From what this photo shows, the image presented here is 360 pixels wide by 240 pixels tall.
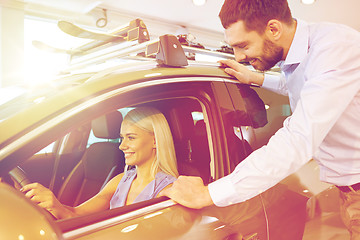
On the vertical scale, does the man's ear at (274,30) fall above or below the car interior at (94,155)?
above

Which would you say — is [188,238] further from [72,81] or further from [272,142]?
[72,81]

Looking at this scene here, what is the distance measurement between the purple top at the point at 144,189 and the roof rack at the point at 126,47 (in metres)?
0.53

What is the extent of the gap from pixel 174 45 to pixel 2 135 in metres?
0.74

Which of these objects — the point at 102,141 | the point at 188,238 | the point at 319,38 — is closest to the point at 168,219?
the point at 188,238

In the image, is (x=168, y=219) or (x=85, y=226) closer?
(x=85, y=226)

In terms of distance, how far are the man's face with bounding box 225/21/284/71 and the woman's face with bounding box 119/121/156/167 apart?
589 millimetres

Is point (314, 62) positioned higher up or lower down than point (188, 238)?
higher up

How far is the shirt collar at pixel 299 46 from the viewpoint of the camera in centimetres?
139

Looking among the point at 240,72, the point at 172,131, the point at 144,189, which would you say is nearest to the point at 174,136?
the point at 172,131

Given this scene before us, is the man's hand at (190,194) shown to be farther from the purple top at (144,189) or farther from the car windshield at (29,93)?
the car windshield at (29,93)

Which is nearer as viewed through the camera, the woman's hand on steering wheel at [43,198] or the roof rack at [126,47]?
the roof rack at [126,47]

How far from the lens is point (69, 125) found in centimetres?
99

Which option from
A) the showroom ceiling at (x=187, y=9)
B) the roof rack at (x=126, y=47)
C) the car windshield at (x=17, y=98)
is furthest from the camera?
the showroom ceiling at (x=187, y=9)

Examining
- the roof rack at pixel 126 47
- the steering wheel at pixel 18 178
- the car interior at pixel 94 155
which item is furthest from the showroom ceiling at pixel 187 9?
the steering wheel at pixel 18 178
